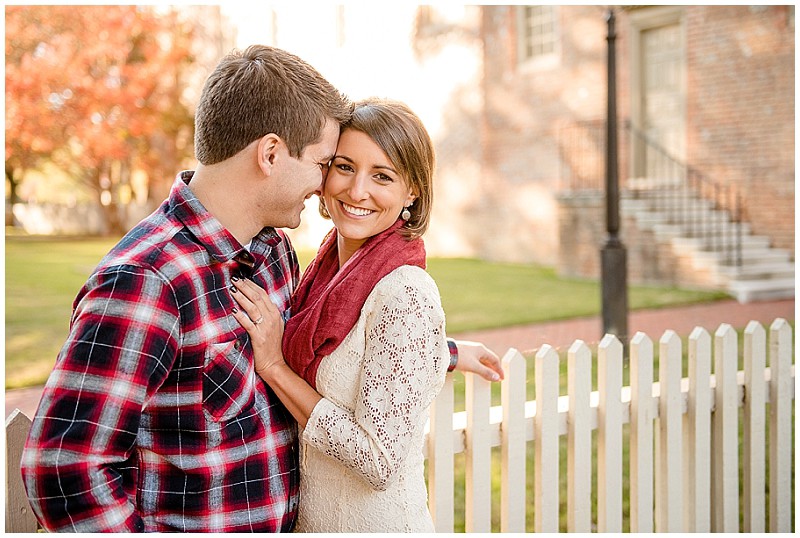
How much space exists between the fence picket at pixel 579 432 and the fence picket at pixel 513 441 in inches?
8.9

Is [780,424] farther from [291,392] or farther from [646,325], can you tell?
[646,325]

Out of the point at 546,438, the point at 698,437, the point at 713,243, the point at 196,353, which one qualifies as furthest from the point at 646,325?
the point at 196,353

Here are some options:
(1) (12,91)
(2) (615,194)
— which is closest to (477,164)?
(1) (12,91)

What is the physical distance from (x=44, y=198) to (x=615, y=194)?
42.0 m

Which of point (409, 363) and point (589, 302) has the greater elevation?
point (409, 363)

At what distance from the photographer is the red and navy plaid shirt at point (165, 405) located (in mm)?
1508

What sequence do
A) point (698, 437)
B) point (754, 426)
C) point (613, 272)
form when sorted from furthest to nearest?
point (613, 272)
point (754, 426)
point (698, 437)

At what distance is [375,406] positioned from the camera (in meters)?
1.77

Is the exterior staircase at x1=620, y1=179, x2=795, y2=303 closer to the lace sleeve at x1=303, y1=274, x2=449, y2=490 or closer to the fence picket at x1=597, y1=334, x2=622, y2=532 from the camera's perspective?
the fence picket at x1=597, y1=334, x2=622, y2=532

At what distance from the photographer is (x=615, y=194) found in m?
7.50

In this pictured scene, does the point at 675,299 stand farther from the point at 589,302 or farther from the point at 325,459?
the point at 325,459

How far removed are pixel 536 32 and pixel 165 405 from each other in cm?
1627

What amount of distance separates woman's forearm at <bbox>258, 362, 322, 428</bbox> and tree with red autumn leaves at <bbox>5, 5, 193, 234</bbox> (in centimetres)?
1556

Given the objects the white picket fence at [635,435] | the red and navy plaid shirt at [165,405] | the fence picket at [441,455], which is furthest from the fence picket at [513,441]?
the red and navy plaid shirt at [165,405]
